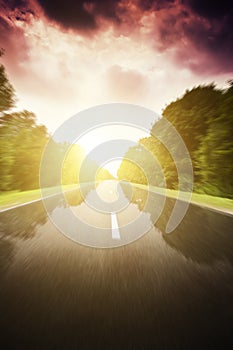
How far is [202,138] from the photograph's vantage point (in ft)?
49.3

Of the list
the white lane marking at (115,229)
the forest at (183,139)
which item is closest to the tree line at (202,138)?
the forest at (183,139)

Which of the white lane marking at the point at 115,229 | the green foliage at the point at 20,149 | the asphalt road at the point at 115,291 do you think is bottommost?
the white lane marking at the point at 115,229

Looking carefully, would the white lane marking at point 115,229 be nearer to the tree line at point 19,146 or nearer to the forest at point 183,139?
the forest at point 183,139

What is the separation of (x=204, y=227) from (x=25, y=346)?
5.65 m

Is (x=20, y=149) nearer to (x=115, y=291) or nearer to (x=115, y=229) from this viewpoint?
(x=115, y=229)

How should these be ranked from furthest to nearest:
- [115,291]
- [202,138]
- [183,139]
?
[183,139] < [202,138] < [115,291]

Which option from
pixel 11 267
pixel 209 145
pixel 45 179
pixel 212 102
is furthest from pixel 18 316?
pixel 45 179

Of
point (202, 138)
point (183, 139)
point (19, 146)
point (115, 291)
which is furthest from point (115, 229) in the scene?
point (19, 146)

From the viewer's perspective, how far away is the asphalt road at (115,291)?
5.61 ft

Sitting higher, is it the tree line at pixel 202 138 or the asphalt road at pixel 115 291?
the tree line at pixel 202 138

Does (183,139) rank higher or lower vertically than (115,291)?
higher

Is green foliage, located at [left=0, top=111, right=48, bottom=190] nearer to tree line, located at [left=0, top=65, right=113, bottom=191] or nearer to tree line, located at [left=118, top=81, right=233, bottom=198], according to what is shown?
tree line, located at [left=0, top=65, right=113, bottom=191]

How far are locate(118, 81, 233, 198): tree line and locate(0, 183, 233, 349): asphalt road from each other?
9.46 m

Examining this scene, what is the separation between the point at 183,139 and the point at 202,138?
4.55 m
